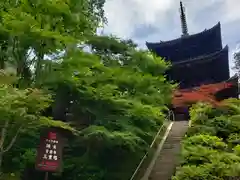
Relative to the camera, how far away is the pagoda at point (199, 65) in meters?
27.6

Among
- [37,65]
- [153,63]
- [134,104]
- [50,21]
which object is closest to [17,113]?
[37,65]

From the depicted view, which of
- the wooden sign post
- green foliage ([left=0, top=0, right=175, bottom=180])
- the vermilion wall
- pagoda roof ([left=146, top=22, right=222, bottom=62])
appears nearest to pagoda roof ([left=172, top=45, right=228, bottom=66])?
pagoda roof ([left=146, top=22, right=222, bottom=62])

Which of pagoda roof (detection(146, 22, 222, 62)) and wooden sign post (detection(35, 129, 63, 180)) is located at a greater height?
pagoda roof (detection(146, 22, 222, 62))

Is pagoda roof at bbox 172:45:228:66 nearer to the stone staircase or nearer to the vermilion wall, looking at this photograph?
the vermilion wall

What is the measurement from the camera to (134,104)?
13148 mm

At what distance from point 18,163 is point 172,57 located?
27258mm

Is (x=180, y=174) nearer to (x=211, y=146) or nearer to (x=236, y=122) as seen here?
(x=211, y=146)

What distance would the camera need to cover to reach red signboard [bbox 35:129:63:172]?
9578 mm

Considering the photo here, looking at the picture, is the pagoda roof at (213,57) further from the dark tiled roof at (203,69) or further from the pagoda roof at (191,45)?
the pagoda roof at (191,45)

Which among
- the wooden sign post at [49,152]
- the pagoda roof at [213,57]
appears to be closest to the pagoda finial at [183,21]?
the pagoda roof at [213,57]

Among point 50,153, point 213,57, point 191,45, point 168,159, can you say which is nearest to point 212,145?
point 168,159

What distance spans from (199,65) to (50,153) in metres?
25.4

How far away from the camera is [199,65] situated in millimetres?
33219

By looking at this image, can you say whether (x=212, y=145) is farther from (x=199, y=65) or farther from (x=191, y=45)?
(x=191, y=45)
